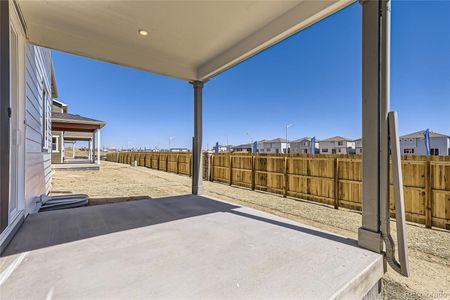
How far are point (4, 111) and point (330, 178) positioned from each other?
705 centimetres

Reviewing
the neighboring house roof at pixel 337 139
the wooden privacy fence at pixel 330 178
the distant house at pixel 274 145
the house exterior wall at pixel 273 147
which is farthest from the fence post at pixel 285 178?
the house exterior wall at pixel 273 147

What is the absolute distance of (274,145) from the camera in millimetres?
41938

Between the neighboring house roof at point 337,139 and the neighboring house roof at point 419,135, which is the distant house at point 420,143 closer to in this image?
the neighboring house roof at point 419,135

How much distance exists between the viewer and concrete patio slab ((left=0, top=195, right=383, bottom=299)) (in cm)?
151

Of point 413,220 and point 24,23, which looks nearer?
point 24,23

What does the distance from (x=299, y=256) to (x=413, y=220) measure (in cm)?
464

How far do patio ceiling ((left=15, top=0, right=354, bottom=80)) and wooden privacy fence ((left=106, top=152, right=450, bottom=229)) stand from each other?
14.4ft

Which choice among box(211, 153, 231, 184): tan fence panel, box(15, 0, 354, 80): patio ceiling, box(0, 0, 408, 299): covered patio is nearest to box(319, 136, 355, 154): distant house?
box(211, 153, 231, 184): tan fence panel

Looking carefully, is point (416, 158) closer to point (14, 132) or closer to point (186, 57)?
point (186, 57)

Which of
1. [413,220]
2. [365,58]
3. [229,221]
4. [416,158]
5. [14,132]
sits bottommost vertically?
[413,220]

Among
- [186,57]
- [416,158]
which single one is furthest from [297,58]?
[186,57]

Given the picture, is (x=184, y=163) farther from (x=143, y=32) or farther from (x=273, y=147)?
(x=273, y=147)

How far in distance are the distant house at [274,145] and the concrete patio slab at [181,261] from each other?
38205mm

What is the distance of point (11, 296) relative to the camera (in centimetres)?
142
